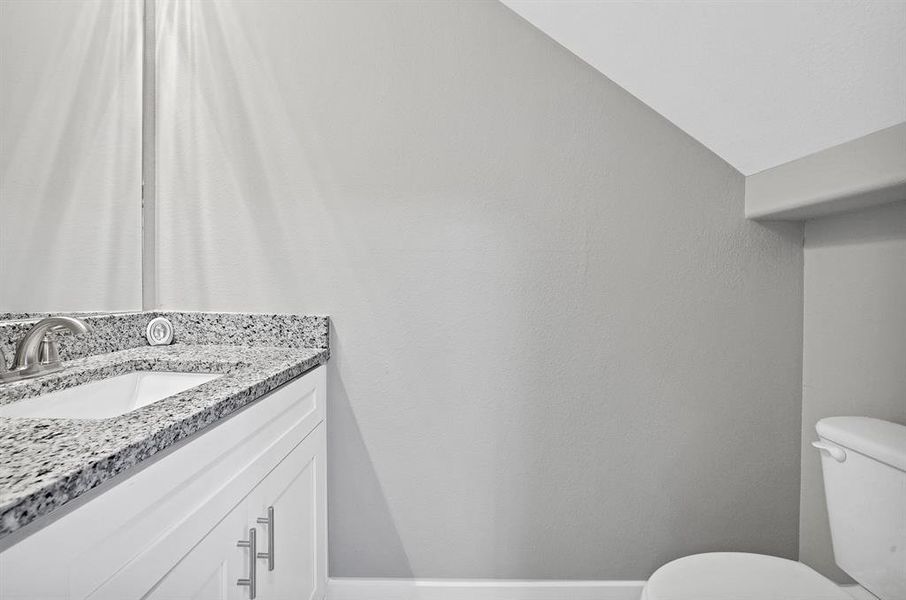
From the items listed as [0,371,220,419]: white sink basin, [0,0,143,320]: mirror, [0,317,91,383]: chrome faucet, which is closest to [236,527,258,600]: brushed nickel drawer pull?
[0,371,220,419]: white sink basin

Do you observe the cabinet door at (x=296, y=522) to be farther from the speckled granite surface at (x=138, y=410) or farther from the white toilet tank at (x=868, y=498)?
the white toilet tank at (x=868, y=498)

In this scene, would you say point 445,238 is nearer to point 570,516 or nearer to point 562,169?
point 562,169

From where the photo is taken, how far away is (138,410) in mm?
747

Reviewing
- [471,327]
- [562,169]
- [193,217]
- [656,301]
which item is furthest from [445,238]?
[193,217]

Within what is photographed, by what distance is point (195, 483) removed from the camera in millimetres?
748

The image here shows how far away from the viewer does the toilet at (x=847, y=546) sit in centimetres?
100

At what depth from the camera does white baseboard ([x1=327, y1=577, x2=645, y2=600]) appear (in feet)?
4.95

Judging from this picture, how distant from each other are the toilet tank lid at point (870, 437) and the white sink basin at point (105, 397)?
60.4 inches

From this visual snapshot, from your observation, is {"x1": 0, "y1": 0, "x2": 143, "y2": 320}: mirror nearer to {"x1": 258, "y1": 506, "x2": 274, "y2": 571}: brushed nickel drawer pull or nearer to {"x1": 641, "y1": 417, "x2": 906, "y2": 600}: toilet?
{"x1": 258, "y1": 506, "x2": 274, "y2": 571}: brushed nickel drawer pull

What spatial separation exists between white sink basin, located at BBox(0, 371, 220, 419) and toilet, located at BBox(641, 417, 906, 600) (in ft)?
4.12

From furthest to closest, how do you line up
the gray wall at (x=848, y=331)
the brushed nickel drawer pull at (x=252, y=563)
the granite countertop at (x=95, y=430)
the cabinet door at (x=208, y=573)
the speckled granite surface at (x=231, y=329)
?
1. the speckled granite surface at (x=231, y=329)
2. the gray wall at (x=848, y=331)
3. the brushed nickel drawer pull at (x=252, y=563)
4. the cabinet door at (x=208, y=573)
5. the granite countertop at (x=95, y=430)

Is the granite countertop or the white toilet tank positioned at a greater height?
the granite countertop

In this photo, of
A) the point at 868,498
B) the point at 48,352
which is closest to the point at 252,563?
the point at 48,352

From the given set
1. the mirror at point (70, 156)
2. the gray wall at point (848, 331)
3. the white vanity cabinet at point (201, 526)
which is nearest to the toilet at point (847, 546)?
the gray wall at point (848, 331)
